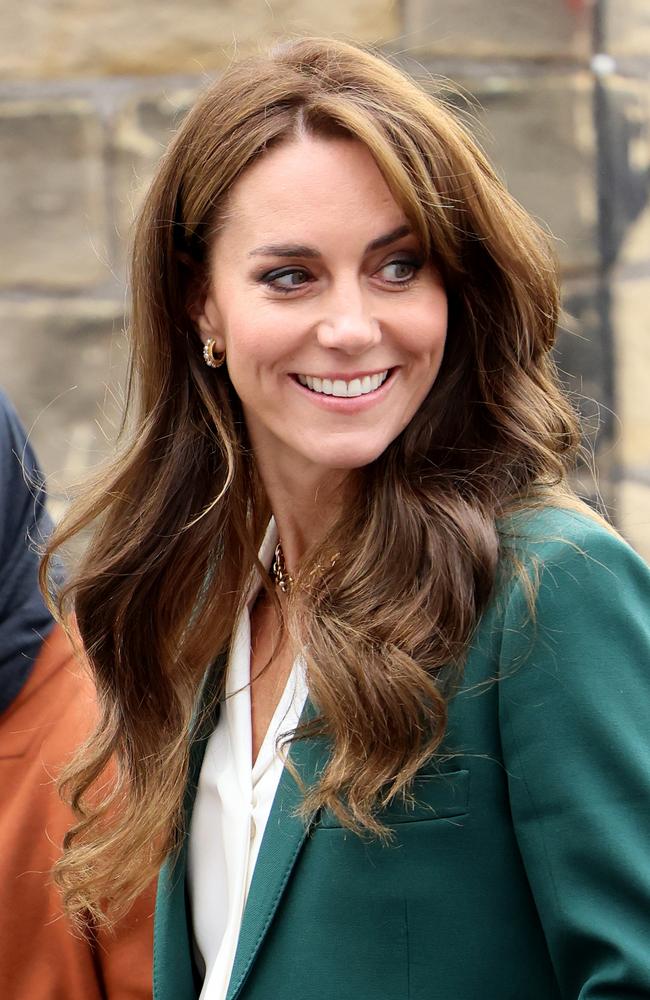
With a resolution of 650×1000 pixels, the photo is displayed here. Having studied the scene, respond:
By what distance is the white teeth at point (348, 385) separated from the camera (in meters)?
1.97

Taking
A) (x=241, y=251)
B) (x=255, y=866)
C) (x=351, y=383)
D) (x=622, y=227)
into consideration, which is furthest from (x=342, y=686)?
(x=622, y=227)

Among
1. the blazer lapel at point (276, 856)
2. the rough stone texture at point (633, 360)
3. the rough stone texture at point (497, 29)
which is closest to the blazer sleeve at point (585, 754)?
the blazer lapel at point (276, 856)

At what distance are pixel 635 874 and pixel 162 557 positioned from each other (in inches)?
36.9

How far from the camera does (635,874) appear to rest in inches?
63.8

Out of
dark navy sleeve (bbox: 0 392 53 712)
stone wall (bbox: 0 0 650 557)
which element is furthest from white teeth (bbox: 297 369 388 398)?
stone wall (bbox: 0 0 650 557)

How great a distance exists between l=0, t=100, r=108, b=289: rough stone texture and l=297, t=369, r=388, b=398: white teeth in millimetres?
1894

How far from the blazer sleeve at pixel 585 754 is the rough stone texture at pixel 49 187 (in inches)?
90.8

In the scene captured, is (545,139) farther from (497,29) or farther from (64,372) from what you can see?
(64,372)

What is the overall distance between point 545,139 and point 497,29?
29 centimetres

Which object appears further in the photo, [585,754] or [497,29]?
[497,29]

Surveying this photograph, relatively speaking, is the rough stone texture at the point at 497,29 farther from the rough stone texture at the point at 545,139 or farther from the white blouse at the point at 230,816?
the white blouse at the point at 230,816

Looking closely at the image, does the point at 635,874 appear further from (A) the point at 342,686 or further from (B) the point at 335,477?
(B) the point at 335,477

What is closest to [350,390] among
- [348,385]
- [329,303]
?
[348,385]

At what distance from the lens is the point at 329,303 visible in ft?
6.31
